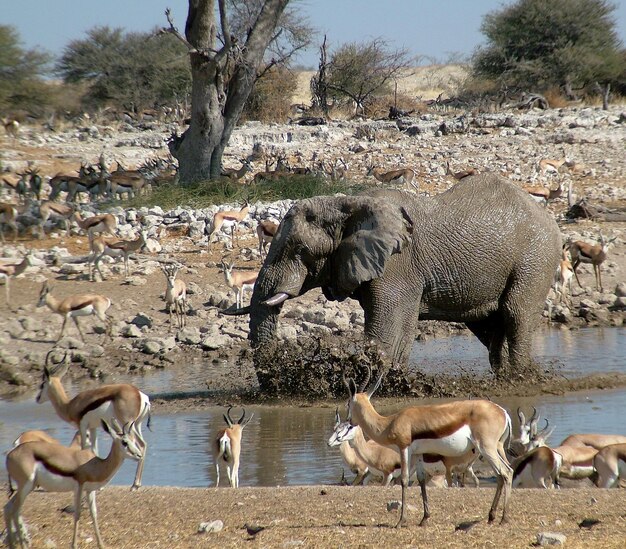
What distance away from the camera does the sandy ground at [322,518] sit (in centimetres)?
581

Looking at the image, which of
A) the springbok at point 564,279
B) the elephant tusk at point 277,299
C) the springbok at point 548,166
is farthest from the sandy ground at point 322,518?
the springbok at point 548,166

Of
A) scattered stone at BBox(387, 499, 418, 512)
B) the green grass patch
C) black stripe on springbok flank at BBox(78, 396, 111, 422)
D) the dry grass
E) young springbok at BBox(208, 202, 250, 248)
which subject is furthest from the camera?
the dry grass

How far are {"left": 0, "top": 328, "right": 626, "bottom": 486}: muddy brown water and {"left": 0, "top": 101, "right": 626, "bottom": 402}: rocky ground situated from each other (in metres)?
1.02

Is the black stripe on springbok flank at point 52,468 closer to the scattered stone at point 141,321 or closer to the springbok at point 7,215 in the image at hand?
the scattered stone at point 141,321

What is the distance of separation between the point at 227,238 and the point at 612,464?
11945mm

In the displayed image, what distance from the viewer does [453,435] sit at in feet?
20.3

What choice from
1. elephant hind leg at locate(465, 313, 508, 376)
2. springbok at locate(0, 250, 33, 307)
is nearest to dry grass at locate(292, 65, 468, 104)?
springbok at locate(0, 250, 33, 307)

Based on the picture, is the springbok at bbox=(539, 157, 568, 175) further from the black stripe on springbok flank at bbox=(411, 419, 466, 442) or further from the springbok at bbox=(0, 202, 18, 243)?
the black stripe on springbok flank at bbox=(411, 419, 466, 442)

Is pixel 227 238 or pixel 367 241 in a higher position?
pixel 367 241

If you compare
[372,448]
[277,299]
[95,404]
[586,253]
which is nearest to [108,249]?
[277,299]

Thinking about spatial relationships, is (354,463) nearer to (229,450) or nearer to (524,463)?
(229,450)

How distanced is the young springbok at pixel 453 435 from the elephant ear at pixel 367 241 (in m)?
4.14

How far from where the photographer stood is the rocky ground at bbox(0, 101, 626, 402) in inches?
531

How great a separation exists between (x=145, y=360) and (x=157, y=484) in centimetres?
495
